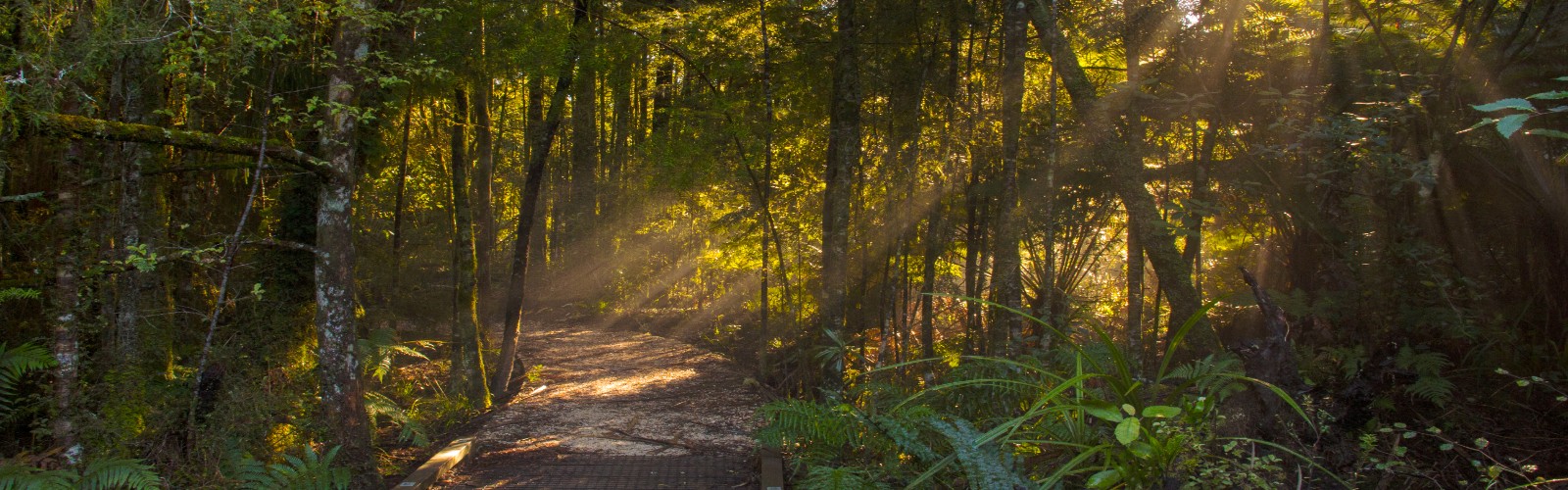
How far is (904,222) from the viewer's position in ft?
37.3

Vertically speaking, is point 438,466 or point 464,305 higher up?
point 464,305

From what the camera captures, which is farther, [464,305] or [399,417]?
[464,305]

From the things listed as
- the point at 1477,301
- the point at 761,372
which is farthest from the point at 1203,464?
the point at 761,372

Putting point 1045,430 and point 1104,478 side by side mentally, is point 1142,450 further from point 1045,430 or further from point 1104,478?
point 1045,430

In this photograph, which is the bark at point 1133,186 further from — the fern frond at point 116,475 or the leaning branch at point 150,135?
the fern frond at point 116,475

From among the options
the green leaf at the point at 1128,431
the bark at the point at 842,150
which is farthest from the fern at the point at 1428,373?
the bark at the point at 842,150

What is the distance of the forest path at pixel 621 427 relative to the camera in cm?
757

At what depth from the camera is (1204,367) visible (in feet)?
11.7

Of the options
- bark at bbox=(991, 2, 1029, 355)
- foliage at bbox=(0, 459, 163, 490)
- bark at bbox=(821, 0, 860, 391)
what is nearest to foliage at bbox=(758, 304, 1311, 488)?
bark at bbox=(991, 2, 1029, 355)

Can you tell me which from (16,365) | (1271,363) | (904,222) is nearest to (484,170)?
(904,222)

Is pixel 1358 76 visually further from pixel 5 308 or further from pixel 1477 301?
pixel 5 308

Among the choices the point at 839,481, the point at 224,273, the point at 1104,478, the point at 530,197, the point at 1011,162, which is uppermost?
the point at 1011,162

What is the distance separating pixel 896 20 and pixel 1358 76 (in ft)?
16.6

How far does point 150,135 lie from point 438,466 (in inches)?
139
